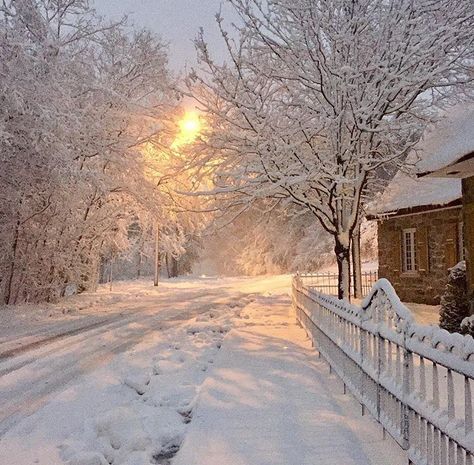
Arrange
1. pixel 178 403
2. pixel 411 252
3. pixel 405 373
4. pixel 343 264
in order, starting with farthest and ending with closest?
pixel 411 252 → pixel 343 264 → pixel 178 403 → pixel 405 373

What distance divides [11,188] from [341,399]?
11.6m

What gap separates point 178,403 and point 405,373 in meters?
3.04

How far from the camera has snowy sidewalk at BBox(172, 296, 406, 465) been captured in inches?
173

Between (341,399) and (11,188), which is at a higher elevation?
(11,188)

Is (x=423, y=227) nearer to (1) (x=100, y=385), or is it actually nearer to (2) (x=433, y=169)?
(2) (x=433, y=169)

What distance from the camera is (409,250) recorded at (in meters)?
19.9

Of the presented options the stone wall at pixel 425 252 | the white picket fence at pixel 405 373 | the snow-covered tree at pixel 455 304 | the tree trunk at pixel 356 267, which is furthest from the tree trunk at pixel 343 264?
the tree trunk at pixel 356 267

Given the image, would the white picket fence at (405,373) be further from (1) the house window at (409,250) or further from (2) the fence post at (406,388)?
(1) the house window at (409,250)

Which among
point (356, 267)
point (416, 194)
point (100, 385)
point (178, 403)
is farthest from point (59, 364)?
point (356, 267)

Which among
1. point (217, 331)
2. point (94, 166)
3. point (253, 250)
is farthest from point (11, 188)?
point (253, 250)

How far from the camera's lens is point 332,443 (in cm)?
467

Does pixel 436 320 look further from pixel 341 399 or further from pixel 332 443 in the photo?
pixel 332 443

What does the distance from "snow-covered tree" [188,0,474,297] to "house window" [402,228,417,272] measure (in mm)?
8888

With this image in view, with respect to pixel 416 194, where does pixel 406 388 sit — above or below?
below
